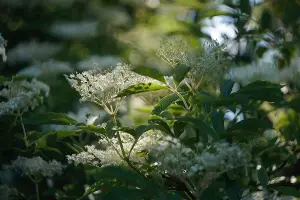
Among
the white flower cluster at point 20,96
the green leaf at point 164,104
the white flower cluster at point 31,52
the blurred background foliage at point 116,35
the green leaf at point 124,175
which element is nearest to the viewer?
→ the green leaf at point 124,175

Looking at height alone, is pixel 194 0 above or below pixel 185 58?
below

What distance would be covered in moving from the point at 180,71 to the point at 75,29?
113 centimetres

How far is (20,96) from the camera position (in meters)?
1.17

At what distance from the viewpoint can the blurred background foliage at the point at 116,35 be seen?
1.34 m

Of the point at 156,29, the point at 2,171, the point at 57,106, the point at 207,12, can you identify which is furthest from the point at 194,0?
the point at 2,171

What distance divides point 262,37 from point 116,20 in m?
0.85

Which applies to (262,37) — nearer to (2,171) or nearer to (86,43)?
(2,171)

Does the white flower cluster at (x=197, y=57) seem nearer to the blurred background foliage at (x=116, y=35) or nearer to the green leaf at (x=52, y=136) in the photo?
the blurred background foliage at (x=116, y=35)

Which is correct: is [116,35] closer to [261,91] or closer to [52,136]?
[52,136]

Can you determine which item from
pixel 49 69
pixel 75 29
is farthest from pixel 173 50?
pixel 75 29

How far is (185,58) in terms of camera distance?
898 millimetres

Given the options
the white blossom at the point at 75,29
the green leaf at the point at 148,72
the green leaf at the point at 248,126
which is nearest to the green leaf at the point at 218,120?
the green leaf at the point at 248,126

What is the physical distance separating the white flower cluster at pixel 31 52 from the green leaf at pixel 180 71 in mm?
1065

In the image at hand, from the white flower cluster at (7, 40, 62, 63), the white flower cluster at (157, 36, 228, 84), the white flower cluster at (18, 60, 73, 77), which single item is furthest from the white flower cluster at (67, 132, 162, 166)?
the white flower cluster at (7, 40, 62, 63)
